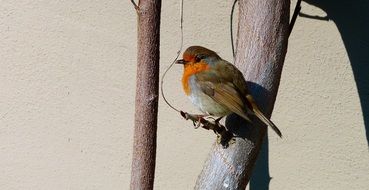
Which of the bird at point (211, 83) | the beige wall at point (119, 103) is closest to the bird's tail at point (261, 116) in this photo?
the bird at point (211, 83)

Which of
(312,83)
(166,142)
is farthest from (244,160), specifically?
(166,142)

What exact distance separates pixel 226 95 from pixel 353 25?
0.82 meters

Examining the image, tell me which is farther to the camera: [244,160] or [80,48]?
[80,48]

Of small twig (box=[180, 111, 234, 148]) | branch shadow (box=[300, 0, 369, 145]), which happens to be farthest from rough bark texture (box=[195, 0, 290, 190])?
branch shadow (box=[300, 0, 369, 145])

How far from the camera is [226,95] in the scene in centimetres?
244

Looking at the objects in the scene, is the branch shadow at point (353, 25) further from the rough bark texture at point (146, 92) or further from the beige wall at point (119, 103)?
the rough bark texture at point (146, 92)

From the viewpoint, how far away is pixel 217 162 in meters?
2.33

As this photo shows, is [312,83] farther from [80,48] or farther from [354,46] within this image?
[80,48]

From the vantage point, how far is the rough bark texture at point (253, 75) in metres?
2.31

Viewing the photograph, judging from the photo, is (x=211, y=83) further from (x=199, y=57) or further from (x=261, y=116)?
(x=261, y=116)

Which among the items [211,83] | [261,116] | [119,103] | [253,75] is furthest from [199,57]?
[119,103]

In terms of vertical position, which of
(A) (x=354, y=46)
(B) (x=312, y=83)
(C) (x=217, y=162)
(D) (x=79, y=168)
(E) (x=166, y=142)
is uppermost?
(A) (x=354, y=46)

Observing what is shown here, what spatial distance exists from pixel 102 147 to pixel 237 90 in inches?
57.6

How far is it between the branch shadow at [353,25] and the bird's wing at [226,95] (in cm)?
69
